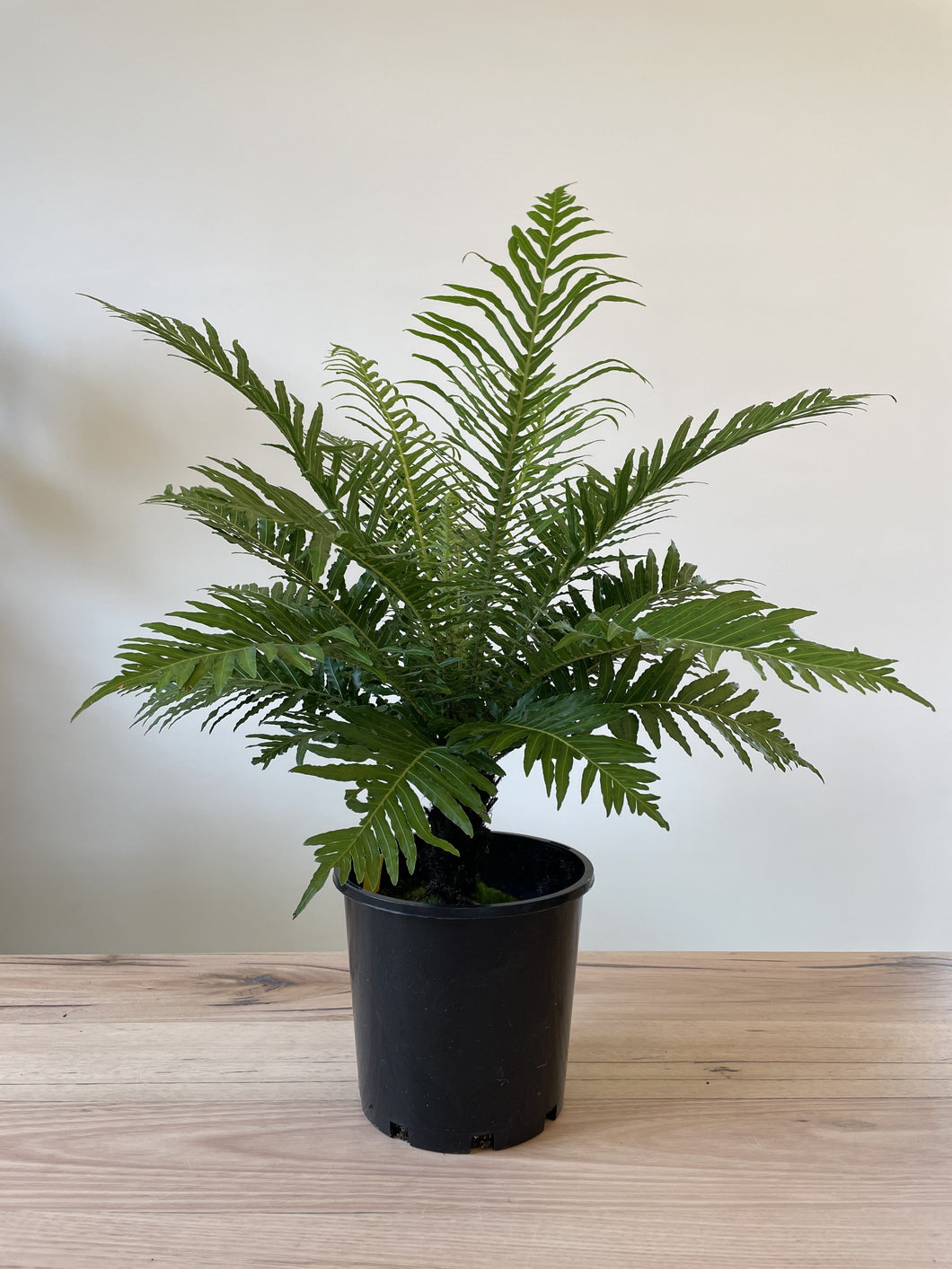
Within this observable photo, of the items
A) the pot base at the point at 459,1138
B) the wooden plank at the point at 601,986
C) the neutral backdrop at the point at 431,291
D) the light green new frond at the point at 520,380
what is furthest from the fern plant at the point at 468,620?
the neutral backdrop at the point at 431,291

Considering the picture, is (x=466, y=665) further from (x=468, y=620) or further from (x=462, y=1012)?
(x=462, y=1012)

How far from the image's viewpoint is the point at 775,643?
23.0 inches

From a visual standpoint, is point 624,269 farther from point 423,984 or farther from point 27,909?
point 27,909

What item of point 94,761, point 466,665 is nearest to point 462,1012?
point 466,665

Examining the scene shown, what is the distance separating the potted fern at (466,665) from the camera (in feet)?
2.11

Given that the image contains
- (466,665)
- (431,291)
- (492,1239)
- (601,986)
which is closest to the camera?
(492,1239)

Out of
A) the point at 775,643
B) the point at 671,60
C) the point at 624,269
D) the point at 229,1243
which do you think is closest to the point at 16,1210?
the point at 229,1243

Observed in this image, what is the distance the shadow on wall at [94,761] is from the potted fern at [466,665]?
Result: 3.27 ft

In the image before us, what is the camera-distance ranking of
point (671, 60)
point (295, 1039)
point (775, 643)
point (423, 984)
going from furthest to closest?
1. point (671, 60)
2. point (295, 1039)
3. point (423, 984)
4. point (775, 643)

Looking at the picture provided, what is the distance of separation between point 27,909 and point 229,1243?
130 cm

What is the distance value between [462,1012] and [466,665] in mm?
248

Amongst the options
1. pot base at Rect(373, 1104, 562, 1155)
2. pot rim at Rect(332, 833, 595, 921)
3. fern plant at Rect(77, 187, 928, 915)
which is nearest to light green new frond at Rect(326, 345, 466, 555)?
fern plant at Rect(77, 187, 928, 915)

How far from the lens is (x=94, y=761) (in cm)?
171

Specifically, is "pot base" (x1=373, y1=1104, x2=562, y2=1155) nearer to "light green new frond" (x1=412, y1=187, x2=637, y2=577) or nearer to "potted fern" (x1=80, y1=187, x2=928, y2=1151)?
"potted fern" (x1=80, y1=187, x2=928, y2=1151)
